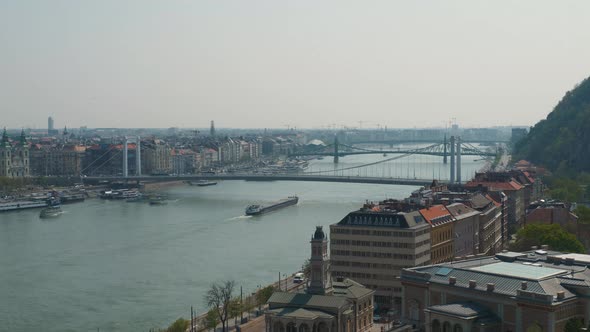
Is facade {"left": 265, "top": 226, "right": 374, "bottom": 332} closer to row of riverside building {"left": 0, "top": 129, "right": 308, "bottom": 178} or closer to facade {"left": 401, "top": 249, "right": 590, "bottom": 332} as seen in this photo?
facade {"left": 401, "top": 249, "right": 590, "bottom": 332}

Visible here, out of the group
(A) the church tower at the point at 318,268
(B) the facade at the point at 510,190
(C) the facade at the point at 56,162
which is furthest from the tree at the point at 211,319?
(C) the facade at the point at 56,162

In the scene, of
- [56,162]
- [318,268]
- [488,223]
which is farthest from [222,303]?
[56,162]

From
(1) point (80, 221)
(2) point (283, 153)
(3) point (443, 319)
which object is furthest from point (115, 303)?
(2) point (283, 153)

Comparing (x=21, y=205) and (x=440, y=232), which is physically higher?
(x=440, y=232)

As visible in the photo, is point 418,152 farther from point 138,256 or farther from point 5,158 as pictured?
point 138,256

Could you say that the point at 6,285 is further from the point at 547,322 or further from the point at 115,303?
the point at 547,322
